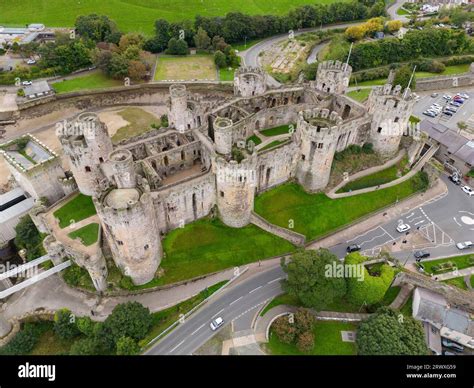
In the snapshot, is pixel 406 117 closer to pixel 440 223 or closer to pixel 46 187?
pixel 440 223

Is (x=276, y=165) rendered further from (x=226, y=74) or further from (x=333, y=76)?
(x=226, y=74)

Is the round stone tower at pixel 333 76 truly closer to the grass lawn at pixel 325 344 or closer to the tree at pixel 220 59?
the tree at pixel 220 59

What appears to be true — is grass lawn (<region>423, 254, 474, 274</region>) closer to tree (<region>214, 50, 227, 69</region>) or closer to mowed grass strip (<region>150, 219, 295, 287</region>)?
mowed grass strip (<region>150, 219, 295, 287</region>)

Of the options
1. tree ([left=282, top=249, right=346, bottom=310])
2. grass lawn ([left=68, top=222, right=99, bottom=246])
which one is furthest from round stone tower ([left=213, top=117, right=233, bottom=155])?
grass lawn ([left=68, top=222, right=99, bottom=246])

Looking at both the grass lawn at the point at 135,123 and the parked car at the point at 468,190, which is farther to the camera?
the grass lawn at the point at 135,123

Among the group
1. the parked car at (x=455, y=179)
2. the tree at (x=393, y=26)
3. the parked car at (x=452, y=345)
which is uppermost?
the tree at (x=393, y=26)

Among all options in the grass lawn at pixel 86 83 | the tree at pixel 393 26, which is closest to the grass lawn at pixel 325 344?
the grass lawn at pixel 86 83

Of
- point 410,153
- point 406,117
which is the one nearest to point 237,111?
point 406,117

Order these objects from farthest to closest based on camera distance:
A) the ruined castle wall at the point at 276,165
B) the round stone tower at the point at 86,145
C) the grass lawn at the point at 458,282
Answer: the ruined castle wall at the point at 276,165 → the grass lawn at the point at 458,282 → the round stone tower at the point at 86,145
